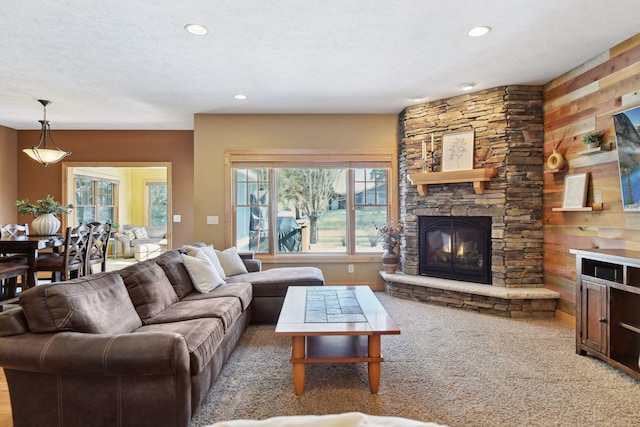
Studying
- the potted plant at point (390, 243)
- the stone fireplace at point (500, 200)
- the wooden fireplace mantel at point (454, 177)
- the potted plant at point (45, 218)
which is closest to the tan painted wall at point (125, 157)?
the potted plant at point (45, 218)

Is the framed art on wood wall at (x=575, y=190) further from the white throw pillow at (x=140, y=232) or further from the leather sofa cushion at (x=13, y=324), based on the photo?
the white throw pillow at (x=140, y=232)

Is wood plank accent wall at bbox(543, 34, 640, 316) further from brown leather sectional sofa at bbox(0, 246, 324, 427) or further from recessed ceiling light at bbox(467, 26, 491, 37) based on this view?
brown leather sectional sofa at bbox(0, 246, 324, 427)

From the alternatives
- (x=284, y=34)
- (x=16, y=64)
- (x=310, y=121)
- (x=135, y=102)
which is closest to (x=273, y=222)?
(x=310, y=121)

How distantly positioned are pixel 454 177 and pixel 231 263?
2874mm

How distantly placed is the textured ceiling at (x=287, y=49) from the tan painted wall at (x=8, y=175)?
1666 millimetres

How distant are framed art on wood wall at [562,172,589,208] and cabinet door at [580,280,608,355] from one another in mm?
943

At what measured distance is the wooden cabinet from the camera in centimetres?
250

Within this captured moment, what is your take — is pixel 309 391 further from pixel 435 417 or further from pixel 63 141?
pixel 63 141

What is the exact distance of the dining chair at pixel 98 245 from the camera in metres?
4.71

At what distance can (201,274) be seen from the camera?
3.38 metres

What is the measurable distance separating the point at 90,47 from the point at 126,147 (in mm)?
3513

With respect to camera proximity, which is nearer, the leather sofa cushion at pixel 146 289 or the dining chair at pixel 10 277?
the leather sofa cushion at pixel 146 289

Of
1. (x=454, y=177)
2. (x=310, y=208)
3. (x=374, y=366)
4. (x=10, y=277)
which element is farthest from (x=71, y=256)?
→ (x=454, y=177)

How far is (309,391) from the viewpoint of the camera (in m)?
2.33
